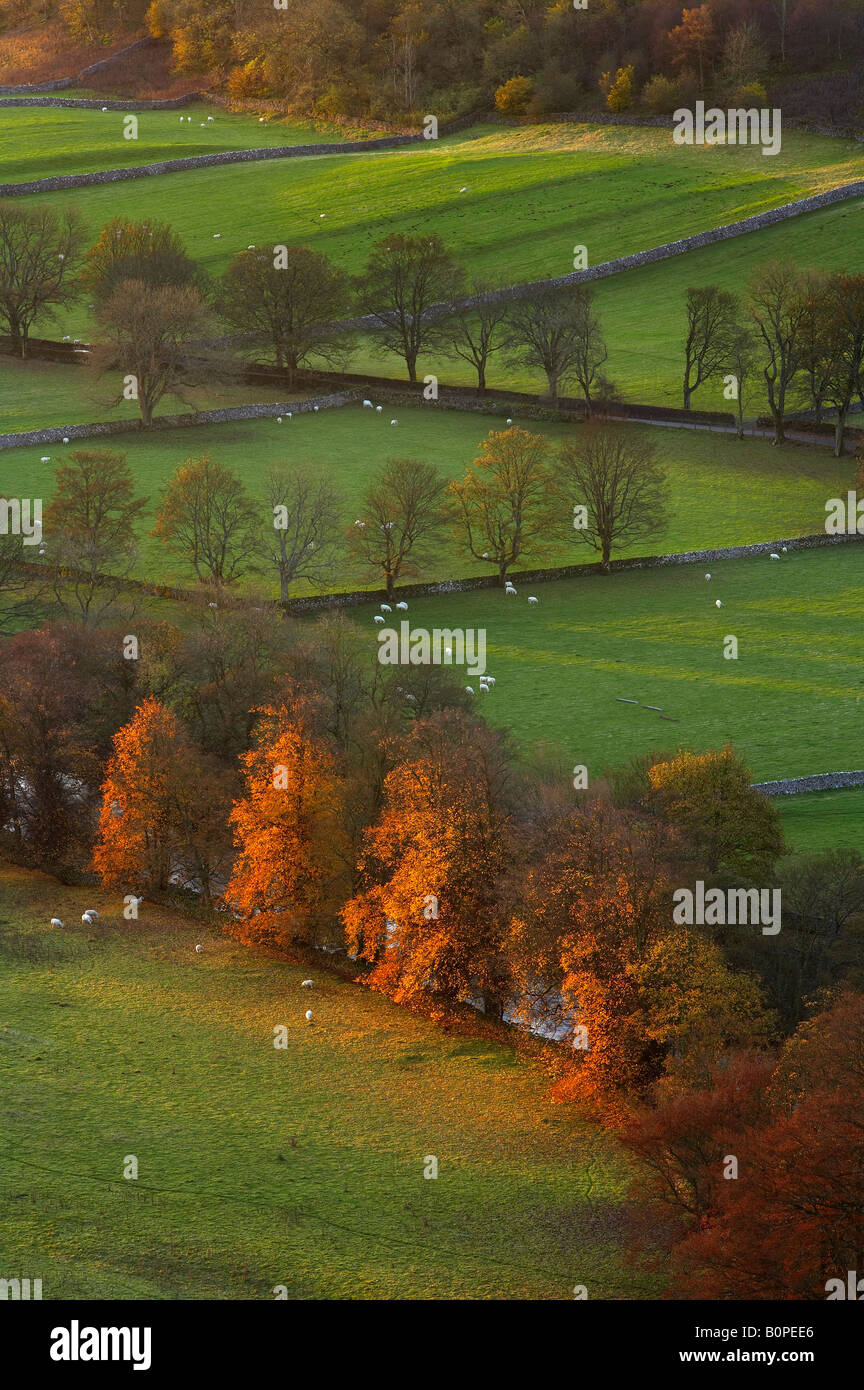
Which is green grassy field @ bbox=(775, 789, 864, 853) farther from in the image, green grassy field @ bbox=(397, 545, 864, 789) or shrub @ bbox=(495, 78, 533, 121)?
shrub @ bbox=(495, 78, 533, 121)

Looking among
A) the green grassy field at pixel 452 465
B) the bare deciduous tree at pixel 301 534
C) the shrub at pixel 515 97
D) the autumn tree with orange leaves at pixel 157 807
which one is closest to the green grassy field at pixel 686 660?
the green grassy field at pixel 452 465

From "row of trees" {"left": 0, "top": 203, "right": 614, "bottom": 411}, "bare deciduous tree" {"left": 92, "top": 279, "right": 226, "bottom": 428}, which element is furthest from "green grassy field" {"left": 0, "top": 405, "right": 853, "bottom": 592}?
"row of trees" {"left": 0, "top": 203, "right": 614, "bottom": 411}

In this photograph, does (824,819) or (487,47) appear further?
(487,47)

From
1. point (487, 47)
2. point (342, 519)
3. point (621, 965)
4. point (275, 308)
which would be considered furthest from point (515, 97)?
point (621, 965)

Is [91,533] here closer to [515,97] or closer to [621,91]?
[621,91]

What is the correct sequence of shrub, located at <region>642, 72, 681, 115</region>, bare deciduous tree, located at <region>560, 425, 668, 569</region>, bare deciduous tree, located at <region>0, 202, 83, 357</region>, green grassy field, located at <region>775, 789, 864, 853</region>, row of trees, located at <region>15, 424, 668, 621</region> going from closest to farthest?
green grassy field, located at <region>775, 789, 864, 853</region> < row of trees, located at <region>15, 424, 668, 621</region> < bare deciduous tree, located at <region>560, 425, 668, 569</region> < bare deciduous tree, located at <region>0, 202, 83, 357</region> < shrub, located at <region>642, 72, 681, 115</region>
